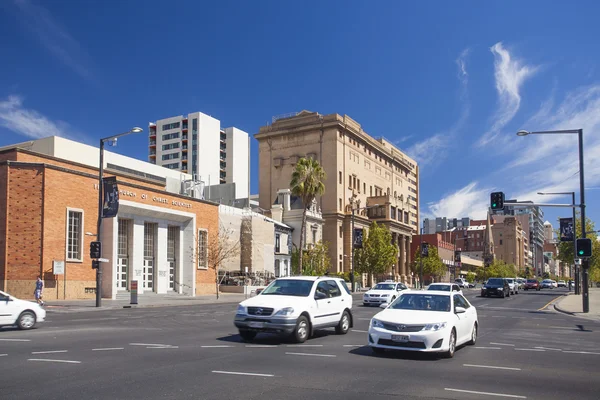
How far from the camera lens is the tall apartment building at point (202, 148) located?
113 meters

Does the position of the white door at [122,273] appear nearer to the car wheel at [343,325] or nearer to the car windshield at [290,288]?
the car wheel at [343,325]

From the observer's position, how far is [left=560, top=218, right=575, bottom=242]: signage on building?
39.0m

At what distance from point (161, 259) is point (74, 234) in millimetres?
10301

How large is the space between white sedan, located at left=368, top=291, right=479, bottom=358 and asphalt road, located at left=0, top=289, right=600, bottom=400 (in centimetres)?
33

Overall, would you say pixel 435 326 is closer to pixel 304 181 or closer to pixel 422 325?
pixel 422 325

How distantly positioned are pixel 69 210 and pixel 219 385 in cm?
3148

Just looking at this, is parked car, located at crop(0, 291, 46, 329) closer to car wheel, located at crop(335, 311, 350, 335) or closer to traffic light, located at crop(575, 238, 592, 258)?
car wheel, located at crop(335, 311, 350, 335)

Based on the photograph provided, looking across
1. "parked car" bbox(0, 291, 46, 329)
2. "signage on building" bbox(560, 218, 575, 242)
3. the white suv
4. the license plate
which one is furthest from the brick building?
"signage on building" bbox(560, 218, 575, 242)

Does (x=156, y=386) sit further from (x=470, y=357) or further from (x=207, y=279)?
(x=207, y=279)

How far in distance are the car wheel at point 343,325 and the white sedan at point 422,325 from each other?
10.7ft

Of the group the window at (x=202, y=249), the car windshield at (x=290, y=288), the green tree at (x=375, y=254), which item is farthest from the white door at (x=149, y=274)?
the car windshield at (x=290, y=288)

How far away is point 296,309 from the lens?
14.4 meters

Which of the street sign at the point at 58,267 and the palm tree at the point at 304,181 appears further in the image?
the palm tree at the point at 304,181

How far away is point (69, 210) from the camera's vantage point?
37281mm
